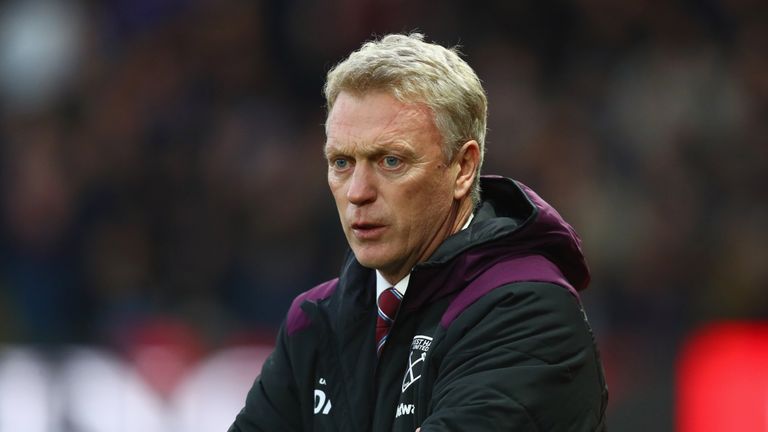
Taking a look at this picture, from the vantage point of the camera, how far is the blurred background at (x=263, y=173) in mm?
6766

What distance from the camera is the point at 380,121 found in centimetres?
300

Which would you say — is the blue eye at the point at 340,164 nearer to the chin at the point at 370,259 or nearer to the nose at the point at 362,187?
the nose at the point at 362,187

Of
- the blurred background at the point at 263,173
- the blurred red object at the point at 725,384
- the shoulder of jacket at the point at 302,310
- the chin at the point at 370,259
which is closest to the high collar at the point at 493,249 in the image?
the chin at the point at 370,259

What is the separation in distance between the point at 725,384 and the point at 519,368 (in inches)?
141

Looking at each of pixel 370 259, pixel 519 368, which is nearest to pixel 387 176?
pixel 370 259

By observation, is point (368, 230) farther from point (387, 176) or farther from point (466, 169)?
point (466, 169)

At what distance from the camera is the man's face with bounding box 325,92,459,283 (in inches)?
118

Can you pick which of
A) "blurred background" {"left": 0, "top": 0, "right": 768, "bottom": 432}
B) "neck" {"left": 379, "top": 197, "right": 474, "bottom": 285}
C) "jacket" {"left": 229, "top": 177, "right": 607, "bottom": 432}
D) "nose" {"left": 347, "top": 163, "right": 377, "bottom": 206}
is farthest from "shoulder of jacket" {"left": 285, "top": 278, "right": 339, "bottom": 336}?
"blurred background" {"left": 0, "top": 0, "right": 768, "bottom": 432}

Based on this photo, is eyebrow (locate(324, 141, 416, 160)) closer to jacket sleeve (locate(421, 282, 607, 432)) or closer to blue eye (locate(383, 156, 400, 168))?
blue eye (locate(383, 156, 400, 168))

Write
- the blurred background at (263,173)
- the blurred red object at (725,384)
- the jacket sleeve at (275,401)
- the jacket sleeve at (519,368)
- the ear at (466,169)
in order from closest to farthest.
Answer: the jacket sleeve at (519,368) → the ear at (466,169) → the jacket sleeve at (275,401) → the blurred red object at (725,384) → the blurred background at (263,173)

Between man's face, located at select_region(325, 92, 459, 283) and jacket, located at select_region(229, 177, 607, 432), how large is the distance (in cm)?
11

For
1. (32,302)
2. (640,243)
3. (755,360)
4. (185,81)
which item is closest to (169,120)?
(185,81)

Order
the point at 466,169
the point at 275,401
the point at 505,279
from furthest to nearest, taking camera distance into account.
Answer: the point at 275,401, the point at 466,169, the point at 505,279

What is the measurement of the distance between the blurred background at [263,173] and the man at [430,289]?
327 cm
